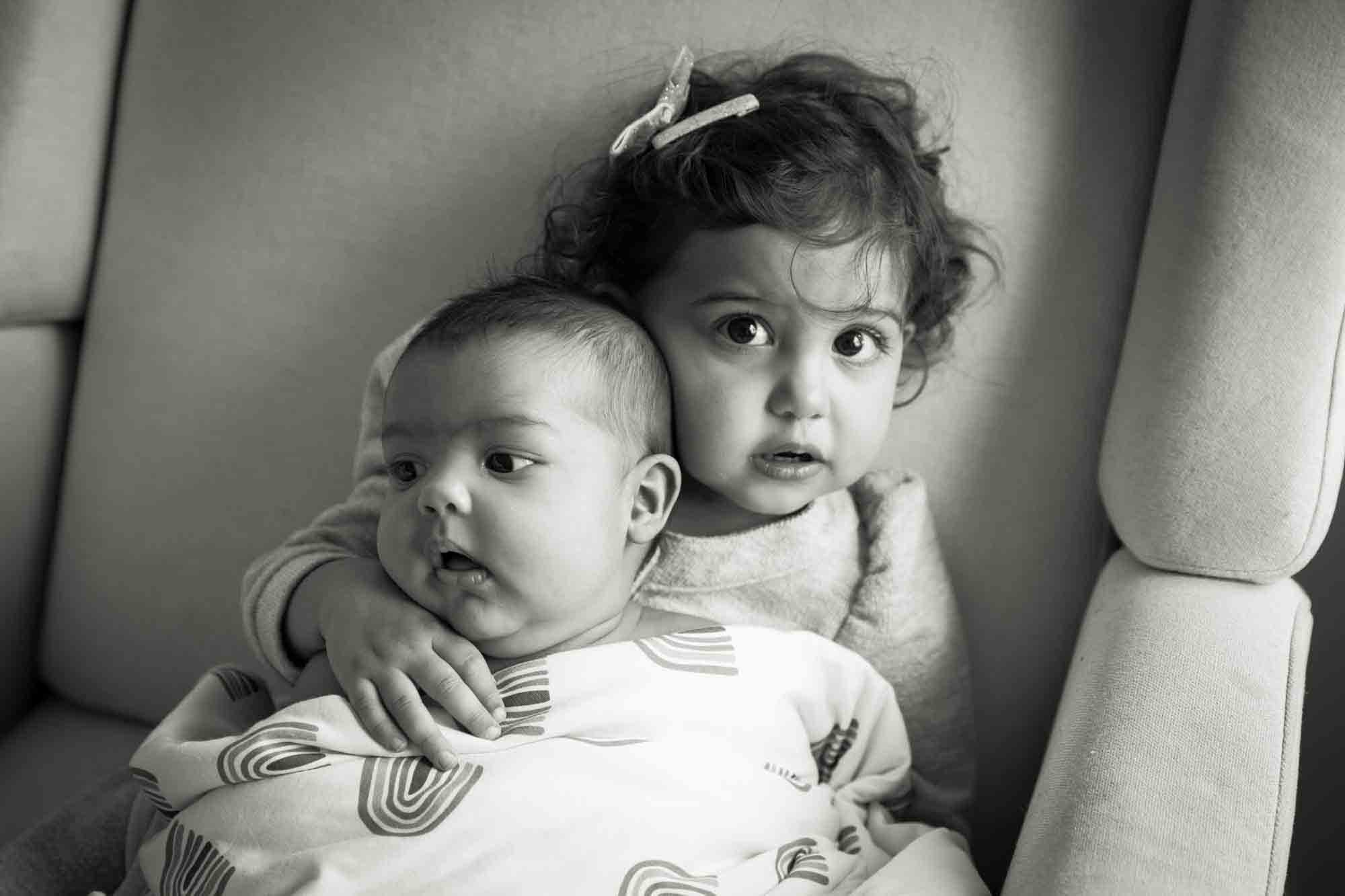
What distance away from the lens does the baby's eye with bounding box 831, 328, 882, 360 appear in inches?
37.0

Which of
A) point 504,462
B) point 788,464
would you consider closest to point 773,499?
point 788,464

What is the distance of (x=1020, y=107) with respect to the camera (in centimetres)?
103

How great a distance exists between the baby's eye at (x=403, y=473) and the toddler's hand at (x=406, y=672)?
89 millimetres

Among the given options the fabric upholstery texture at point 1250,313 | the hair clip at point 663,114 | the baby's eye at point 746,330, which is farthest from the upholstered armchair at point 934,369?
the baby's eye at point 746,330

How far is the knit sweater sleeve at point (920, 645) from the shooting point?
3.38 feet

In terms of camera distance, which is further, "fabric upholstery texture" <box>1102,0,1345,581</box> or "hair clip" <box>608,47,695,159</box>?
"hair clip" <box>608,47,695,159</box>

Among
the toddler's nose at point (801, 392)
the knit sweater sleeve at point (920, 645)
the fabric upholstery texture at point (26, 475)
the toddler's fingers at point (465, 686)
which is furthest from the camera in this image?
the fabric upholstery texture at point (26, 475)

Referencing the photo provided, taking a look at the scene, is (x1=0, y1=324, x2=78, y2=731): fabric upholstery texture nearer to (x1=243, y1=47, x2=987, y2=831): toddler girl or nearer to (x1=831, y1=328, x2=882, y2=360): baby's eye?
(x1=243, y1=47, x2=987, y2=831): toddler girl

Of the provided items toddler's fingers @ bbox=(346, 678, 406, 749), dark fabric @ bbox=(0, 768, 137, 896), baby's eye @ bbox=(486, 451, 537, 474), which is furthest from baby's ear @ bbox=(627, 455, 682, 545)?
dark fabric @ bbox=(0, 768, 137, 896)

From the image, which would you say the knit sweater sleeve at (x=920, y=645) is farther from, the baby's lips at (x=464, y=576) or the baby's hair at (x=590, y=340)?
the baby's lips at (x=464, y=576)

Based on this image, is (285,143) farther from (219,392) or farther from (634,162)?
(634,162)

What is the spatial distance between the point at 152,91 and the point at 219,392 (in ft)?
1.01

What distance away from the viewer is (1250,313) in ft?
2.91

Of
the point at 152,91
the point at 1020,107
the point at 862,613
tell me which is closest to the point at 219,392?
the point at 152,91
